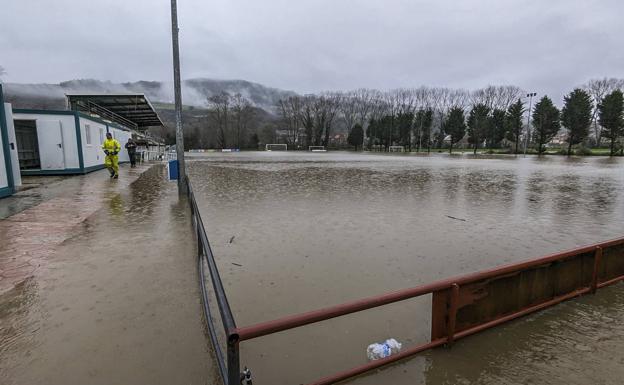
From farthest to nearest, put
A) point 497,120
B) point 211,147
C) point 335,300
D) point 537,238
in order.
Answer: point 211,147
point 497,120
point 537,238
point 335,300

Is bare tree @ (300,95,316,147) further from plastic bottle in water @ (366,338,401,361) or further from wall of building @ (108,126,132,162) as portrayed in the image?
plastic bottle in water @ (366,338,401,361)

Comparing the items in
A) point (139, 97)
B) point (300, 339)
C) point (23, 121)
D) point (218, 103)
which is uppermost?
point (218, 103)

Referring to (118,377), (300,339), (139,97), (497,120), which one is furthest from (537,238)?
(497,120)

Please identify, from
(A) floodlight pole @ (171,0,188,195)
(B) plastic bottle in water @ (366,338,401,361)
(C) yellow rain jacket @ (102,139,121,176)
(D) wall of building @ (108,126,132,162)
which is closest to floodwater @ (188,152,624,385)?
(B) plastic bottle in water @ (366,338,401,361)

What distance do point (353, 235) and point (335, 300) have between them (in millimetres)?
2801

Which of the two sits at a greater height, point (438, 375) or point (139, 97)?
point (139, 97)

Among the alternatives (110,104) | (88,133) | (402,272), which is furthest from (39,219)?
(110,104)

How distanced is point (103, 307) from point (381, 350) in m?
2.82

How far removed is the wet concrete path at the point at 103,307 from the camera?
2793mm

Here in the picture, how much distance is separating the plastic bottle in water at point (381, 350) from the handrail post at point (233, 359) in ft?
4.47

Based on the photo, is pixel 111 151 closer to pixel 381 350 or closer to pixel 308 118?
pixel 381 350

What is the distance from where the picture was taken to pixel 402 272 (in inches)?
195

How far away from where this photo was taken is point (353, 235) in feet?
22.4

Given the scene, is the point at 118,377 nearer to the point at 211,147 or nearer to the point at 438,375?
the point at 438,375
